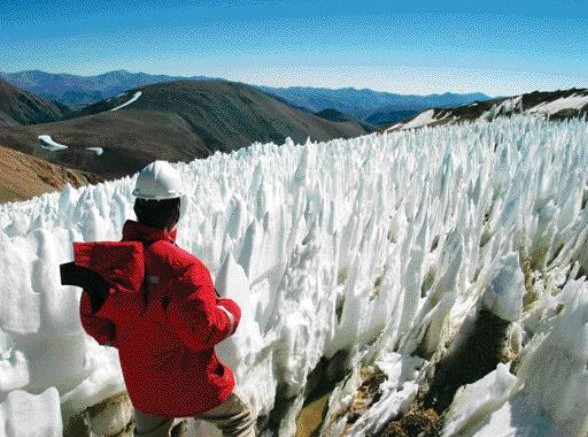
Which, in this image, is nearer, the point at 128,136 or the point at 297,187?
the point at 297,187

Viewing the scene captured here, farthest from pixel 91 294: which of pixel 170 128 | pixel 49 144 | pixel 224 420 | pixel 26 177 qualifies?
pixel 170 128

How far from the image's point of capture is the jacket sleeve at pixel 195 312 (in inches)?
76.2

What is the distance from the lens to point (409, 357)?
3.26 m

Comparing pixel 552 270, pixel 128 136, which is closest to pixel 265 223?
pixel 552 270

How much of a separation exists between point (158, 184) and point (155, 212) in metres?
0.12

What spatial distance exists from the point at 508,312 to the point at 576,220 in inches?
102

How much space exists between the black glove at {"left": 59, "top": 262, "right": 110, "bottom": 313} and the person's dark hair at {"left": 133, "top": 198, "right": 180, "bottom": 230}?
288mm

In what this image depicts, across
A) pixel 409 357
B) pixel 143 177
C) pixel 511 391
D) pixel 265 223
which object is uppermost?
pixel 143 177

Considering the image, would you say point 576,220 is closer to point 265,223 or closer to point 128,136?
point 265,223

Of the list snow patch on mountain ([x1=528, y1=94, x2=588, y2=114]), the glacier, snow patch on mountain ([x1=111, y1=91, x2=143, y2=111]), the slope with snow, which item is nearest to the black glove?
the glacier

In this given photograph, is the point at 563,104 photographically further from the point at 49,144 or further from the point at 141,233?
the point at 49,144

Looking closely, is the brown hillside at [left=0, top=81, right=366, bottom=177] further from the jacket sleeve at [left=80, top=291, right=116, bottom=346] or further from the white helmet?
the white helmet

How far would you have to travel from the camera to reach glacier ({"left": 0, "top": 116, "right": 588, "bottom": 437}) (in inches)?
Answer: 91.7

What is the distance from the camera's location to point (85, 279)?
193 cm
